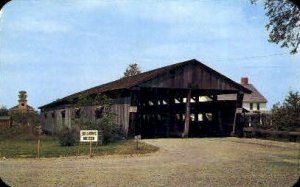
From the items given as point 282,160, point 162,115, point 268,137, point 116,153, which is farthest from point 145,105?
point 282,160

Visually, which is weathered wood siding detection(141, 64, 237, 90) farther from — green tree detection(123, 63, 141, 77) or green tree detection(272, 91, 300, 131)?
green tree detection(123, 63, 141, 77)

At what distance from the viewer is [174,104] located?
33.3m

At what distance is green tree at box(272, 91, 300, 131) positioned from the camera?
26.3 meters

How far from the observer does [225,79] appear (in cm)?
3144

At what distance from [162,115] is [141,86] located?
628 cm

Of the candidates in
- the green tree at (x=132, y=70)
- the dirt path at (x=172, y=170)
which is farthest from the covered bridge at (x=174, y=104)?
the green tree at (x=132, y=70)

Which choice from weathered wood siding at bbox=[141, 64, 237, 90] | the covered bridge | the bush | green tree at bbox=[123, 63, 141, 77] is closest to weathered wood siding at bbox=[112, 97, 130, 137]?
the covered bridge

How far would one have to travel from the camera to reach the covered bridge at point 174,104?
94.1 feet

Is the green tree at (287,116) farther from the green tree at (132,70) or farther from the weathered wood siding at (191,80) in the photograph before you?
the green tree at (132,70)

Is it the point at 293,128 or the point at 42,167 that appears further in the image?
the point at 293,128

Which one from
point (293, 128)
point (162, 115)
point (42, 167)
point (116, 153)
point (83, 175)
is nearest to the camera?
point (83, 175)

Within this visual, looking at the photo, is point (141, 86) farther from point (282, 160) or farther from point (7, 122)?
point (7, 122)

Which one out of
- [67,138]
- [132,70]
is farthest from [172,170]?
[132,70]

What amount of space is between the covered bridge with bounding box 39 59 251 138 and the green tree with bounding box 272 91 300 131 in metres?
4.29
